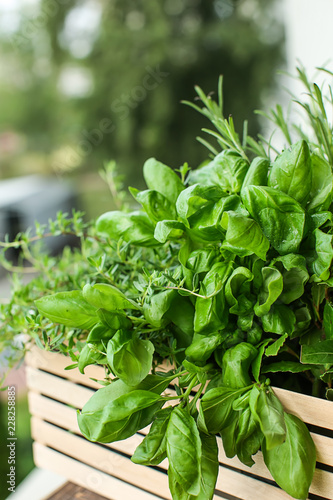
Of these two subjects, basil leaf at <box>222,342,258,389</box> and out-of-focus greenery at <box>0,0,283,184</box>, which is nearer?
basil leaf at <box>222,342,258,389</box>

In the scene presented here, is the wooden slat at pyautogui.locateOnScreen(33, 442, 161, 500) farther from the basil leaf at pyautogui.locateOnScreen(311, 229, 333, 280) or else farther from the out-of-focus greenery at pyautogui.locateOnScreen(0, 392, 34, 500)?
the basil leaf at pyautogui.locateOnScreen(311, 229, 333, 280)

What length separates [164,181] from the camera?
0.39 m

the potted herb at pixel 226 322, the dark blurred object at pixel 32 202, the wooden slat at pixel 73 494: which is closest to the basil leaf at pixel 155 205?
the potted herb at pixel 226 322

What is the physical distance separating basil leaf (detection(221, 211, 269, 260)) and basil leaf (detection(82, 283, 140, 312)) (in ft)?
0.32

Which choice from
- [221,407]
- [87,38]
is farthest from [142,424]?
[87,38]

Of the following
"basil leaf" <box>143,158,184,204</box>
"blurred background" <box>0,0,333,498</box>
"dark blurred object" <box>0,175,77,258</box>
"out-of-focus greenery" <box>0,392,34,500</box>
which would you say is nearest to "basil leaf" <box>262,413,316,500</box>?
"basil leaf" <box>143,158,184,204</box>

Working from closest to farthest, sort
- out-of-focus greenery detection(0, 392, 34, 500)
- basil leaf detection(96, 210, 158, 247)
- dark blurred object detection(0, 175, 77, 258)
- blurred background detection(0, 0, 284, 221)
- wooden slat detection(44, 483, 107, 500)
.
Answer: basil leaf detection(96, 210, 158, 247)
wooden slat detection(44, 483, 107, 500)
out-of-focus greenery detection(0, 392, 34, 500)
dark blurred object detection(0, 175, 77, 258)
blurred background detection(0, 0, 284, 221)

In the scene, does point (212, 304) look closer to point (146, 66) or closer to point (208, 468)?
point (208, 468)

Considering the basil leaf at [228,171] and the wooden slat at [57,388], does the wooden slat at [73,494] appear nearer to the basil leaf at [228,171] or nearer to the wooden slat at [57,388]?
the wooden slat at [57,388]

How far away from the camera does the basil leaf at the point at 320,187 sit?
327 mm

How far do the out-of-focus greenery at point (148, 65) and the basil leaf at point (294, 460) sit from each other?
2.75 meters

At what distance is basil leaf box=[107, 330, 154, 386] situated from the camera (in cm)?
31

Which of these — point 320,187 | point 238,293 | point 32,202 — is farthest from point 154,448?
point 32,202

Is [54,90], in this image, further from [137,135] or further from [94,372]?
[94,372]
